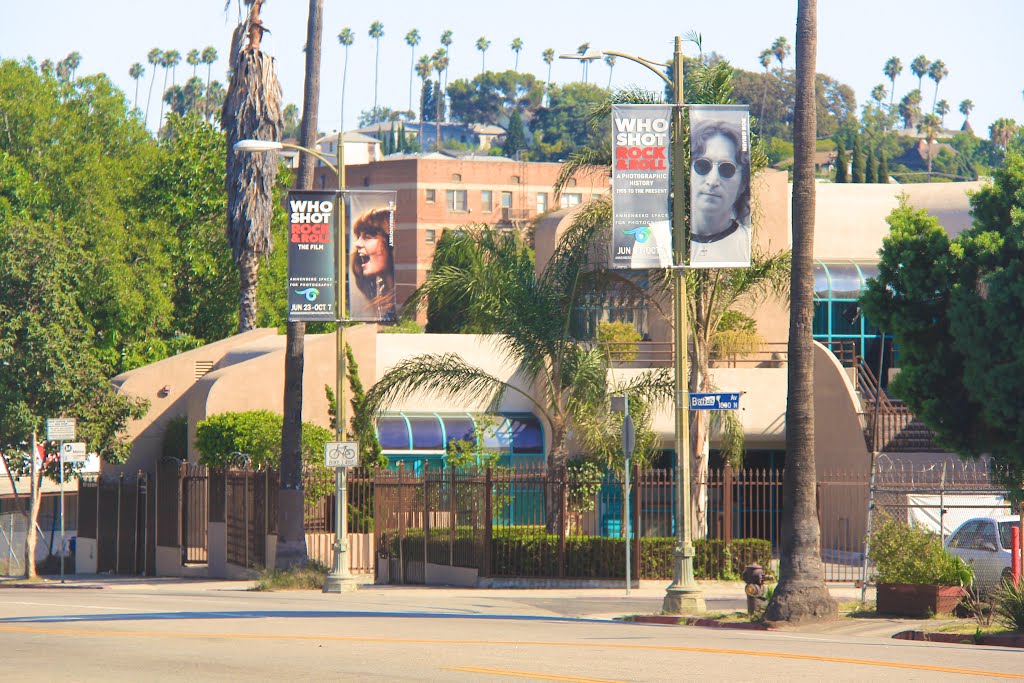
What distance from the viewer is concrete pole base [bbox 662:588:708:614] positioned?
20438 millimetres

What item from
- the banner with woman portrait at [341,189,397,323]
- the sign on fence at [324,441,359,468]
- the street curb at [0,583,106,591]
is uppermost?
the banner with woman portrait at [341,189,397,323]

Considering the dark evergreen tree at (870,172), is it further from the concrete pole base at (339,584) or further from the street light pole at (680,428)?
the street light pole at (680,428)

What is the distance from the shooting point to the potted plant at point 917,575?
19578 mm

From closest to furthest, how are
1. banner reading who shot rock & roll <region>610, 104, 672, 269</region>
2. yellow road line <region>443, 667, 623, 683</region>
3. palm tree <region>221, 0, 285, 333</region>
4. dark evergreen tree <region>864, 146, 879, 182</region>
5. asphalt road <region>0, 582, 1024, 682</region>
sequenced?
yellow road line <region>443, 667, 623, 683</region>
asphalt road <region>0, 582, 1024, 682</region>
banner reading who shot rock & roll <region>610, 104, 672, 269</region>
palm tree <region>221, 0, 285, 333</region>
dark evergreen tree <region>864, 146, 879, 182</region>

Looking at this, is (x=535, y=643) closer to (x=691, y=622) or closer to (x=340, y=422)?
(x=691, y=622)

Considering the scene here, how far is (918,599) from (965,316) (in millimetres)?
3951

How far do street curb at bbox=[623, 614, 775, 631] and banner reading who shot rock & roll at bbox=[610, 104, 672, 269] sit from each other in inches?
195

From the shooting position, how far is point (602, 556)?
26922 millimetres

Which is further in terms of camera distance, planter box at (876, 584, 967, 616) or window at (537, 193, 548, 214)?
window at (537, 193, 548, 214)

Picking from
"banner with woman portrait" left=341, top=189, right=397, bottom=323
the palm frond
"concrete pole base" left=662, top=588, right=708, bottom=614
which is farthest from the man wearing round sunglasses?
the palm frond

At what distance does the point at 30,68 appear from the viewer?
Result: 5644 cm

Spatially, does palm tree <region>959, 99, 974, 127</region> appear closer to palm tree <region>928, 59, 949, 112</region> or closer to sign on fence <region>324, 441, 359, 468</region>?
palm tree <region>928, 59, 949, 112</region>

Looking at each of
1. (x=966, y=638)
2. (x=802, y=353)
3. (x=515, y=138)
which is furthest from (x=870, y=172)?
(x=966, y=638)

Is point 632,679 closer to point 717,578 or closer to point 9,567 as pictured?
point 717,578
